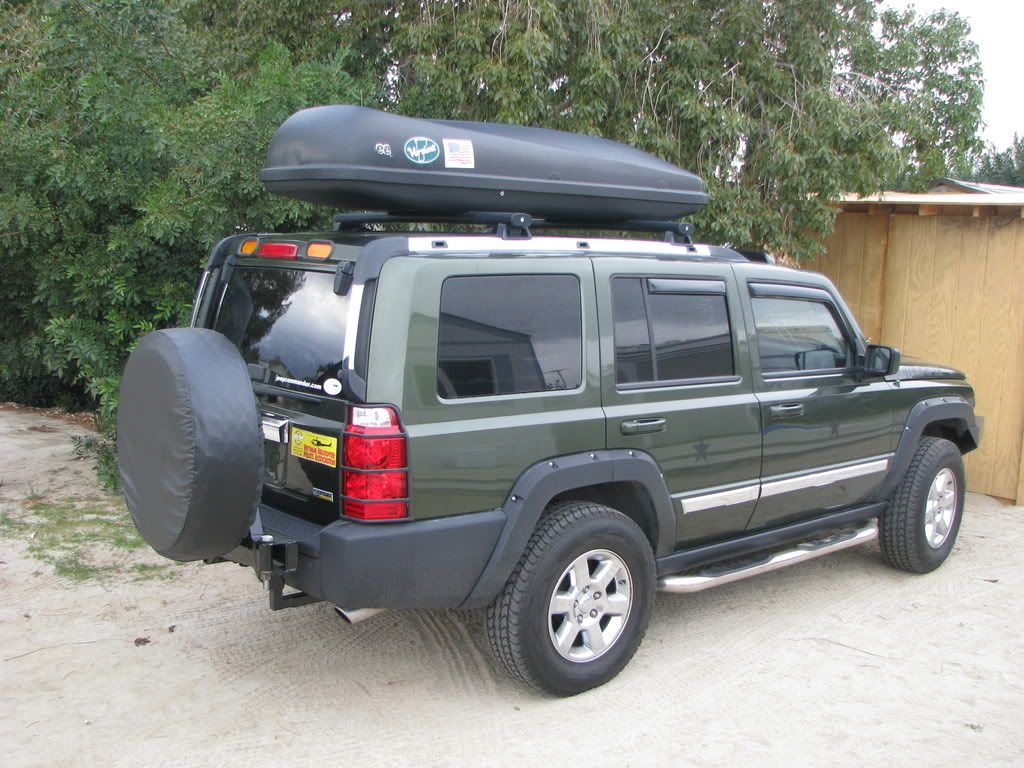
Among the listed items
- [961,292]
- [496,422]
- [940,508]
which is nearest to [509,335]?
[496,422]

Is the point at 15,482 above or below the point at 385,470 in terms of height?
below

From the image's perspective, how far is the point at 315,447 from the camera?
3.68 metres

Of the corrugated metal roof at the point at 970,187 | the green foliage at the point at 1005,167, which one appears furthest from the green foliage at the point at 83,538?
the green foliage at the point at 1005,167

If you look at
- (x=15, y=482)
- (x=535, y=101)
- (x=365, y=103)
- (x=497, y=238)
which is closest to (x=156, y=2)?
(x=365, y=103)

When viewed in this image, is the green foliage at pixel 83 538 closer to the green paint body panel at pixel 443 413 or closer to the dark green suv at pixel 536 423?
the dark green suv at pixel 536 423

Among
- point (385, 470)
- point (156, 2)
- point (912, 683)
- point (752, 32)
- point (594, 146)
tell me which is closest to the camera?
point (385, 470)

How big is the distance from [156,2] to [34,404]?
581cm

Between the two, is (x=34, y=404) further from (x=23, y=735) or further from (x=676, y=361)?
(x=676, y=361)

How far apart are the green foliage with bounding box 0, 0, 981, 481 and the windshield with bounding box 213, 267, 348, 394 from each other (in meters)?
2.03

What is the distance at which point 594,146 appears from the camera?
4969mm

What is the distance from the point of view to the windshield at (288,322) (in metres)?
3.70

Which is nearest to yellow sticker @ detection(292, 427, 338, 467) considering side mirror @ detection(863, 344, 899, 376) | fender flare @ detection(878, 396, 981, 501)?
side mirror @ detection(863, 344, 899, 376)

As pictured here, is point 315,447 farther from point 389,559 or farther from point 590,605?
point 590,605

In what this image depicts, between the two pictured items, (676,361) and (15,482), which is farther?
(15,482)
